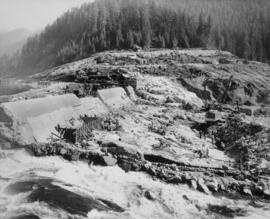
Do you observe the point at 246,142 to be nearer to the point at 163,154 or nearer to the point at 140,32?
the point at 163,154

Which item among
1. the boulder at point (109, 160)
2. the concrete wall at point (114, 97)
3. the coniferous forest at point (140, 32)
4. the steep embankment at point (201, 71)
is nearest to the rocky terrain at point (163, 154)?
the boulder at point (109, 160)

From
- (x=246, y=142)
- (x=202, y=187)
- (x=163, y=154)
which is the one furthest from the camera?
(x=246, y=142)

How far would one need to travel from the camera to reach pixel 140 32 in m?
64.9

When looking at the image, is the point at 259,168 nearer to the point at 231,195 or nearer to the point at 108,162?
the point at 231,195

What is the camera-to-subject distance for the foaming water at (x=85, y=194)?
40.2 ft

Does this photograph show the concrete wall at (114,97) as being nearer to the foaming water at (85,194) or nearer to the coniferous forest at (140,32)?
the foaming water at (85,194)

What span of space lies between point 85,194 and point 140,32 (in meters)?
55.8

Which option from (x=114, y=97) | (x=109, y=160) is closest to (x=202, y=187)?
(x=109, y=160)

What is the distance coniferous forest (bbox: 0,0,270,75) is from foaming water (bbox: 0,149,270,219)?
164 feet

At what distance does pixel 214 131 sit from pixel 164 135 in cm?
568

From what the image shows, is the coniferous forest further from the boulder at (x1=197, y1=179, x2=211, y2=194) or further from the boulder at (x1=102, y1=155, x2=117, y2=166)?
the boulder at (x1=197, y1=179, x2=211, y2=194)

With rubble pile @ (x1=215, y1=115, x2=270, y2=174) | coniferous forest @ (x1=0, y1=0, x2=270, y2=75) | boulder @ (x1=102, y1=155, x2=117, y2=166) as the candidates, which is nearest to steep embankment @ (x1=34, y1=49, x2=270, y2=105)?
coniferous forest @ (x1=0, y1=0, x2=270, y2=75)

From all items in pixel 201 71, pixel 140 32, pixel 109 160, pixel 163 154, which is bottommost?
pixel 163 154

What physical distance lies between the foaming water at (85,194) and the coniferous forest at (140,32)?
164 ft
